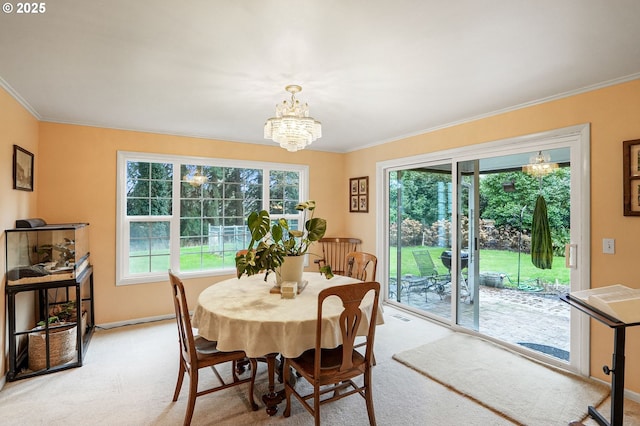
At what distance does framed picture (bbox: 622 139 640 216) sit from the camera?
2.38 m

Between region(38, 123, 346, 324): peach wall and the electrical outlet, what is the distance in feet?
14.3

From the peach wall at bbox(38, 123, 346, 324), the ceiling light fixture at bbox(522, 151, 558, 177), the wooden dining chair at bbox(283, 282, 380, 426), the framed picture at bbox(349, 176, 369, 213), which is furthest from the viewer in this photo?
the framed picture at bbox(349, 176, 369, 213)

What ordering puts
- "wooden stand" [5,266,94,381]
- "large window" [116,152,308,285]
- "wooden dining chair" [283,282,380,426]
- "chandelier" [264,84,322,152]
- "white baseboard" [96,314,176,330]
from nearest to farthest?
"wooden dining chair" [283,282,380,426] → "chandelier" [264,84,322,152] → "wooden stand" [5,266,94,381] → "white baseboard" [96,314,176,330] → "large window" [116,152,308,285]

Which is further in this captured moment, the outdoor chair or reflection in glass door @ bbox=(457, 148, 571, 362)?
the outdoor chair

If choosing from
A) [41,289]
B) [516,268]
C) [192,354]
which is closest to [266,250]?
[192,354]

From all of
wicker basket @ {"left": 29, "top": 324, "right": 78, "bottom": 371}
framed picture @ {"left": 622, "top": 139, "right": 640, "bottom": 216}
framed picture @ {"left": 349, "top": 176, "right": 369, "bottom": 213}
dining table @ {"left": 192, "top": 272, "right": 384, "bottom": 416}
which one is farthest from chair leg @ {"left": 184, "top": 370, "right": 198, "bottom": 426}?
framed picture @ {"left": 349, "top": 176, "right": 369, "bottom": 213}

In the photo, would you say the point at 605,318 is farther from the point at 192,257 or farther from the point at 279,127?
the point at 192,257

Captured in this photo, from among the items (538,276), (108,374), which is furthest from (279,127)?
(538,276)

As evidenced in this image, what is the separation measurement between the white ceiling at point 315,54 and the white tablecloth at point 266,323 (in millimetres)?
1662

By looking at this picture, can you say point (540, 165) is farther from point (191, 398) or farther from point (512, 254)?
point (191, 398)

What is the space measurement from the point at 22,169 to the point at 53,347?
5.41 feet

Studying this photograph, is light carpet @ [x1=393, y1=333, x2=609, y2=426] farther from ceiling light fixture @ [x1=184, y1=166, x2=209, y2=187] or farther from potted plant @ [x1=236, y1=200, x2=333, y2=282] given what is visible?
ceiling light fixture @ [x1=184, y1=166, x2=209, y2=187]

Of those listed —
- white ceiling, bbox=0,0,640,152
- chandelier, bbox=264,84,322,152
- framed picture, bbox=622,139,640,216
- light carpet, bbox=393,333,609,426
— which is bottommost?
Answer: light carpet, bbox=393,333,609,426

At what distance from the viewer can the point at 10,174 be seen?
8.90 feet
